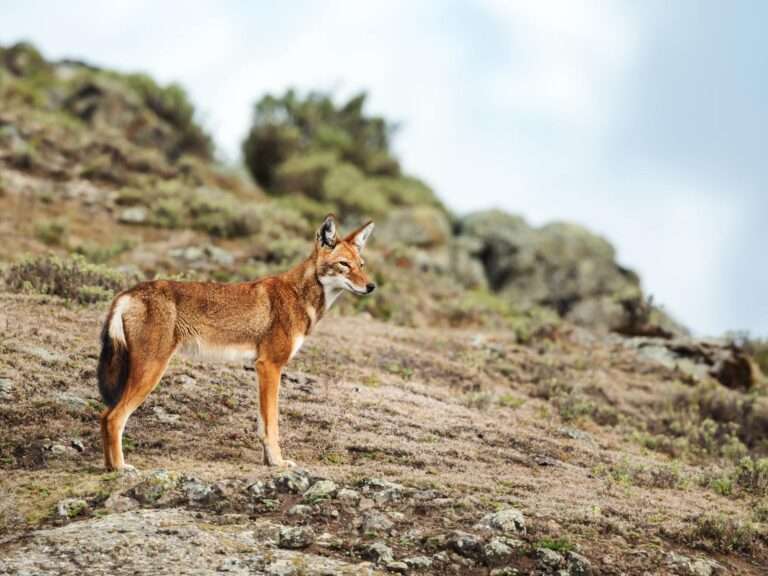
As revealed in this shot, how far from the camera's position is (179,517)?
8.12 meters

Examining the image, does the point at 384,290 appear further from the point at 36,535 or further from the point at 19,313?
the point at 36,535

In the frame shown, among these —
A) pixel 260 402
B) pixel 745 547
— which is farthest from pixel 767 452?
pixel 260 402

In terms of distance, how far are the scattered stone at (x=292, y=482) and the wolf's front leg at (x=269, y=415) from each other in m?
0.60

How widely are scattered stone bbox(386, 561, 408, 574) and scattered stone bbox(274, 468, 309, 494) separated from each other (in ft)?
4.84

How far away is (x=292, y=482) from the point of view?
9.02m

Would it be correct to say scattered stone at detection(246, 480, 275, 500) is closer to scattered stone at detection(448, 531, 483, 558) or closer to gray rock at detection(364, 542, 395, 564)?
gray rock at detection(364, 542, 395, 564)

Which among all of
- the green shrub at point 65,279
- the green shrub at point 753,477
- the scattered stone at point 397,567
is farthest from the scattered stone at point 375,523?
the green shrub at point 65,279

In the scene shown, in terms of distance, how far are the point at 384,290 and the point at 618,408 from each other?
7.65m

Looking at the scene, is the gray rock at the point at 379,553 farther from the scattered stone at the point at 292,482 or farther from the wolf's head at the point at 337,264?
the wolf's head at the point at 337,264

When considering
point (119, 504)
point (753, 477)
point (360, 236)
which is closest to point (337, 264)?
point (360, 236)

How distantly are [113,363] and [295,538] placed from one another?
2446 millimetres

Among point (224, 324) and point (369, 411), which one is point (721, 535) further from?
point (224, 324)

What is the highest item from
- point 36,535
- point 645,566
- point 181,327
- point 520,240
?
point 520,240

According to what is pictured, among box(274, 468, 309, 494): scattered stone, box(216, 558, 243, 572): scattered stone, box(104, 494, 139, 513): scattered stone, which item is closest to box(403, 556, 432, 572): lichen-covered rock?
box(216, 558, 243, 572): scattered stone
